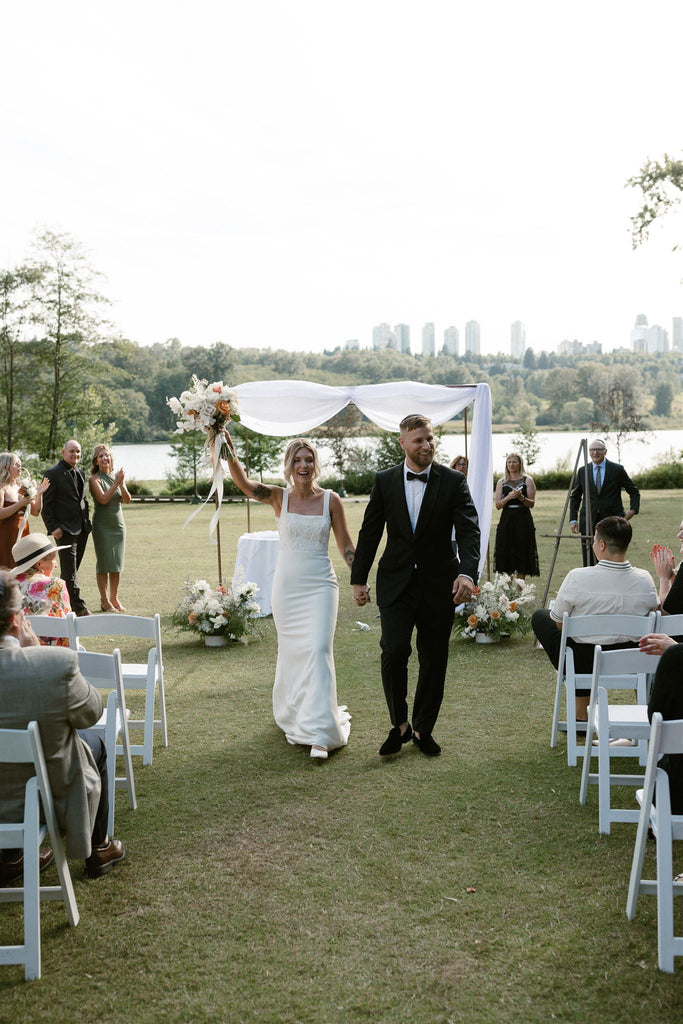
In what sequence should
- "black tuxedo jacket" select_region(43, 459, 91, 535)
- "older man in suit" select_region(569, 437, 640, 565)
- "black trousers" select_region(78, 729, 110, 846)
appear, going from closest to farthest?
1. "black trousers" select_region(78, 729, 110, 846)
2. "black tuxedo jacket" select_region(43, 459, 91, 535)
3. "older man in suit" select_region(569, 437, 640, 565)

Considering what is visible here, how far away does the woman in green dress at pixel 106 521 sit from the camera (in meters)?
10.2

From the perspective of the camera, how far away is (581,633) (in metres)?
4.99

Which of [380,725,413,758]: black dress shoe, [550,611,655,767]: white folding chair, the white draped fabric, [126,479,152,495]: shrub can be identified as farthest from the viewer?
[126,479,152,495]: shrub

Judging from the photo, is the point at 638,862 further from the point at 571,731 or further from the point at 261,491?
the point at 261,491

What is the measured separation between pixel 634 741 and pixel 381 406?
6291mm

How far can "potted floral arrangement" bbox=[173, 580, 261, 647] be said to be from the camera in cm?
872

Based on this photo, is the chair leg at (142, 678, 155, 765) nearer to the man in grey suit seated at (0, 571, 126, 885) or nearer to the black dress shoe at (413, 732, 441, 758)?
the black dress shoe at (413, 732, 441, 758)

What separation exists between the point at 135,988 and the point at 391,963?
93 cm

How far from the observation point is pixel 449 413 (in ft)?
34.9

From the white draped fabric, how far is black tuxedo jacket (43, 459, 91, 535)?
211 centimetres

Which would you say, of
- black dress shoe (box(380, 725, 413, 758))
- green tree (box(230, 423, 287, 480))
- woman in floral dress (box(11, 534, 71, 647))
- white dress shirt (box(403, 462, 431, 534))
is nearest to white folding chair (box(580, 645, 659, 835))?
black dress shoe (box(380, 725, 413, 758))

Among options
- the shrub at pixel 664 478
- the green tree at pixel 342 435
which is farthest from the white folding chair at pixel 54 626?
the green tree at pixel 342 435

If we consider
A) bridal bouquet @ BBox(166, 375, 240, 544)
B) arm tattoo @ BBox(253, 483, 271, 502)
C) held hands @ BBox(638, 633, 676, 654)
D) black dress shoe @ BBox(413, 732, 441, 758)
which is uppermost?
bridal bouquet @ BBox(166, 375, 240, 544)

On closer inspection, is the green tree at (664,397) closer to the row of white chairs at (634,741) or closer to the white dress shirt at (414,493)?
the white dress shirt at (414,493)
